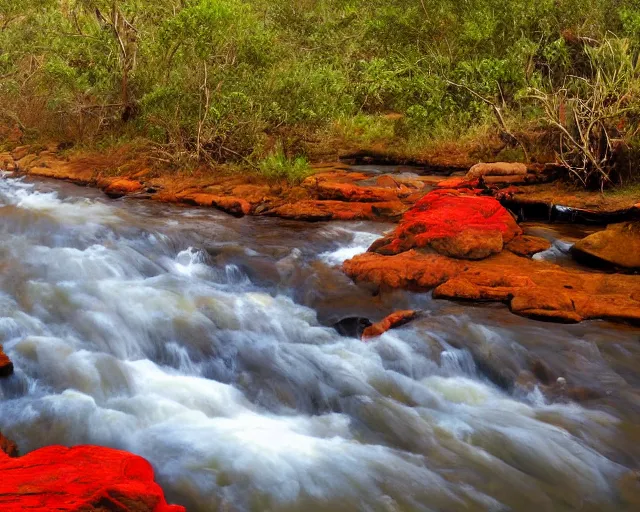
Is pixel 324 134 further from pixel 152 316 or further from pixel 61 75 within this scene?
pixel 152 316

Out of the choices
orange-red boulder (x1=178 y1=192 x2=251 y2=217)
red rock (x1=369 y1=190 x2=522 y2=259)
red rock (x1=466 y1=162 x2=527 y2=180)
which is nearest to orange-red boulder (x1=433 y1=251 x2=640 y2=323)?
red rock (x1=369 y1=190 x2=522 y2=259)

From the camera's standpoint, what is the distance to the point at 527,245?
332 inches

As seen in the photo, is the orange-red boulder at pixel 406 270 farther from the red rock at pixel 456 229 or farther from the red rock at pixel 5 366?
the red rock at pixel 5 366

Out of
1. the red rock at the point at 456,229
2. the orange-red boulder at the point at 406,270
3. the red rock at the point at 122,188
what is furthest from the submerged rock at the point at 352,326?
the red rock at the point at 122,188

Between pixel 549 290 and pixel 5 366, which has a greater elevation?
pixel 5 366

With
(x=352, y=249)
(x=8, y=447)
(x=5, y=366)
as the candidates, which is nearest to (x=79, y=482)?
(x=8, y=447)

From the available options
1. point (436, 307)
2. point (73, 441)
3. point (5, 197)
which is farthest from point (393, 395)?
point (5, 197)

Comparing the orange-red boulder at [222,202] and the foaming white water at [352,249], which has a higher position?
the orange-red boulder at [222,202]

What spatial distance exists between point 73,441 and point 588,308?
16.7 feet

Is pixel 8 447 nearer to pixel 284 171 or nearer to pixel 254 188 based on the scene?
pixel 254 188

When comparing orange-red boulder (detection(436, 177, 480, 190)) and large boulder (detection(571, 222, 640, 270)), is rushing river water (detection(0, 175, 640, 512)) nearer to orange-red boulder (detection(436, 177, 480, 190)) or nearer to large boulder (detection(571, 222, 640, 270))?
large boulder (detection(571, 222, 640, 270))

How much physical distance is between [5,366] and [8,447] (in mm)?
1035

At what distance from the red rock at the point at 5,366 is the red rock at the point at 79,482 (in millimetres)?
1481

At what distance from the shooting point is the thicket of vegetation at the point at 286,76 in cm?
1253
